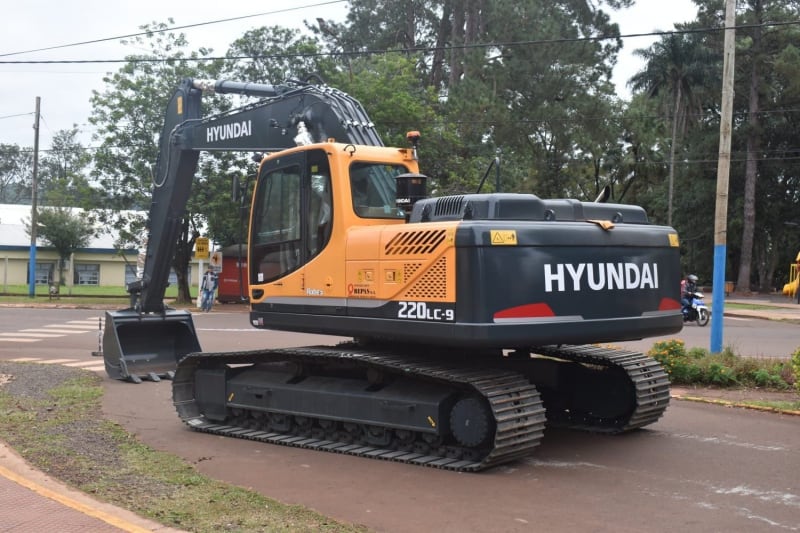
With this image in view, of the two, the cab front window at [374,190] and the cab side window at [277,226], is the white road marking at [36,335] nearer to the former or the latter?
the cab side window at [277,226]

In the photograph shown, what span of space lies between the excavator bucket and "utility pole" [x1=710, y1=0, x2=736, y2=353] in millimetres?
8173

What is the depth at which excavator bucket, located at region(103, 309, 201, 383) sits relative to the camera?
13.0 meters

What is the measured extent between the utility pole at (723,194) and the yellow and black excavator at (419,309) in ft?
16.8

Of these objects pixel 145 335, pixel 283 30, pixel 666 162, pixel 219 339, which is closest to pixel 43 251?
pixel 283 30

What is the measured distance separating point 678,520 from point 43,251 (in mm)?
60034

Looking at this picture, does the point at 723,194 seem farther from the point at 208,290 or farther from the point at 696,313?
the point at 208,290

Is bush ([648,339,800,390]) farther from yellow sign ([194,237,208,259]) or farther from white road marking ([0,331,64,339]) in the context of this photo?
yellow sign ([194,237,208,259])

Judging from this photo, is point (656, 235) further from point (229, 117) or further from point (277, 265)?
point (229, 117)

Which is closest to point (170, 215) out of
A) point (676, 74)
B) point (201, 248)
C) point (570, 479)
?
point (570, 479)

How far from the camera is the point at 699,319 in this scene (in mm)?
24891

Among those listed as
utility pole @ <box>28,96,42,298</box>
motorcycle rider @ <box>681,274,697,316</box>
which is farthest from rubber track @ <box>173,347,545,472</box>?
utility pole @ <box>28,96,42,298</box>

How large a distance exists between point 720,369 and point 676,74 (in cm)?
4173

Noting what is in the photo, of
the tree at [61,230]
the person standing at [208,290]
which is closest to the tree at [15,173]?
the tree at [61,230]

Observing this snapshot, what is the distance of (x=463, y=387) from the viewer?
7.87 m
